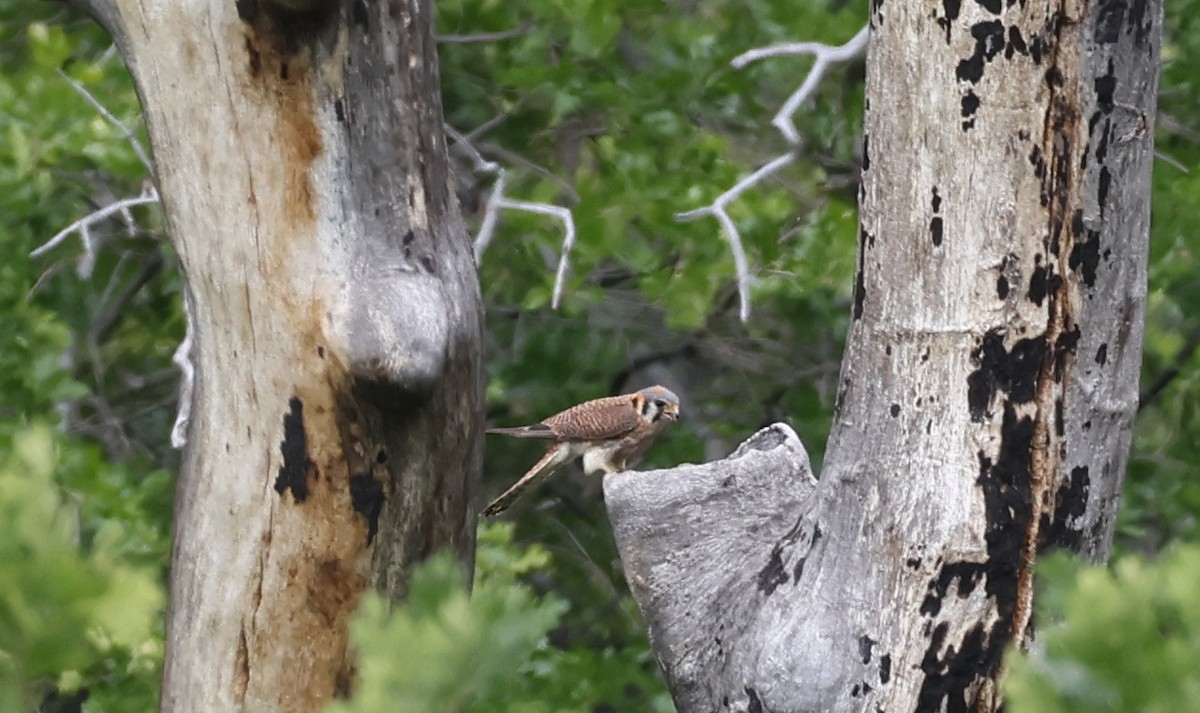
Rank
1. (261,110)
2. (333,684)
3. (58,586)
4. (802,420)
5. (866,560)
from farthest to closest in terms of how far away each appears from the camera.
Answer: (802,420) → (333,684) → (261,110) → (866,560) → (58,586)

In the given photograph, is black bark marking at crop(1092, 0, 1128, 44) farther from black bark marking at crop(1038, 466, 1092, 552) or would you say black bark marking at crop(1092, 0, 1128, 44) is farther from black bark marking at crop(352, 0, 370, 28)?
black bark marking at crop(352, 0, 370, 28)

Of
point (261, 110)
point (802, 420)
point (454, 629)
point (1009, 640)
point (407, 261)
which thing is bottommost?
point (802, 420)

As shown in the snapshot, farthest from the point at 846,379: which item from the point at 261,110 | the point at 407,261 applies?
the point at 261,110

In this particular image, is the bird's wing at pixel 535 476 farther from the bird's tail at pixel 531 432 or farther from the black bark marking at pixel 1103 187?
the black bark marking at pixel 1103 187

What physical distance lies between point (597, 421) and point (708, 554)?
9.31ft

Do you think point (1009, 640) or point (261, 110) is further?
point (261, 110)

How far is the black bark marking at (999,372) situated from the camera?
2150 millimetres

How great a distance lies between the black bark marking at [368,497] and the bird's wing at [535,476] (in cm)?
237

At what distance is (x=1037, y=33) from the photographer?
82.0 inches

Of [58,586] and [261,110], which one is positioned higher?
[261,110]

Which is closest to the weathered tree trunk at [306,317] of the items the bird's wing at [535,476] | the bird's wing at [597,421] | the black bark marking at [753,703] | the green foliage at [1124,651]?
the black bark marking at [753,703]

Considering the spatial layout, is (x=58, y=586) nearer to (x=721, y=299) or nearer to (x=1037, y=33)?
(x=1037, y=33)

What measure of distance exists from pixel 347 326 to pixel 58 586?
1.29 m

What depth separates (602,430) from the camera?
538cm
